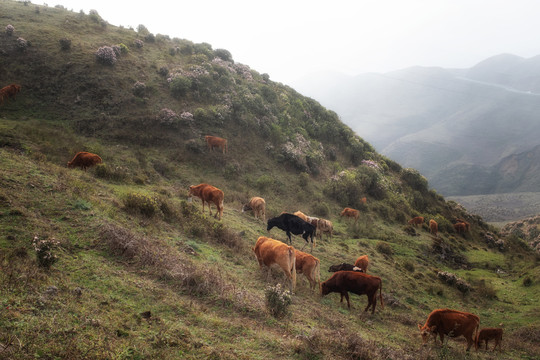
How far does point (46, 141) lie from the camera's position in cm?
1562

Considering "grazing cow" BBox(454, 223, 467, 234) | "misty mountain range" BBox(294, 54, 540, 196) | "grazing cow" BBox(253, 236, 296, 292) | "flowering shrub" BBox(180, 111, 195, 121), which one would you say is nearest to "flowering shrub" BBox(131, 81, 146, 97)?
"flowering shrub" BBox(180, 111, 195, 121)

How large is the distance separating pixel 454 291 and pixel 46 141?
25.1 metres

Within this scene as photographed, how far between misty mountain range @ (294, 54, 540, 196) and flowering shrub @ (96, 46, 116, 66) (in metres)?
102

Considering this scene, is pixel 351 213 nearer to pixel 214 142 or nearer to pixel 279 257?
pixel 214 142

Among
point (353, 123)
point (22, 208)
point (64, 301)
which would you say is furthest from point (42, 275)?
point (353, 123)

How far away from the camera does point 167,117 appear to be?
23312 millimetres

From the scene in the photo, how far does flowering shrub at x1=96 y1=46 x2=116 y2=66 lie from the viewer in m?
24.7

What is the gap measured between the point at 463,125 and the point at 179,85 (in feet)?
476

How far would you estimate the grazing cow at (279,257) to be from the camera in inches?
353

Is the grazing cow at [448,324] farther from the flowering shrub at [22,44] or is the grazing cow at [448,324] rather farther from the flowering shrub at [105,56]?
the flowering shrub at [22,44]

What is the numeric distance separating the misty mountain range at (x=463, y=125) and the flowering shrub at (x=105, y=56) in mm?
102183

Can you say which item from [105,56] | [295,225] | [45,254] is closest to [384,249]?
[295,225]

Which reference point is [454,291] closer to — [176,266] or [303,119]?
[176,266]

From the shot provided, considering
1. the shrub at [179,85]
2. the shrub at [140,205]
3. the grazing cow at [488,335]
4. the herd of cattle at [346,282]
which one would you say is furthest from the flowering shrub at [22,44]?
the grazing cow at [488,335]
